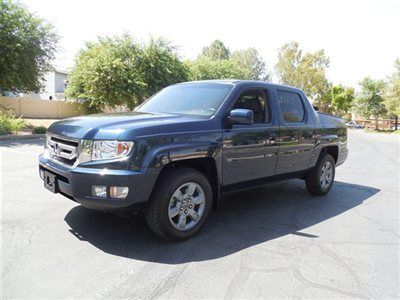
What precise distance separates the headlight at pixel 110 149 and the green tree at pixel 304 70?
167 ft

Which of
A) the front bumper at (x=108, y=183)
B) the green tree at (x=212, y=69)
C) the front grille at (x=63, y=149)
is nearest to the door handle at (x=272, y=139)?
the front bumper at (x=108, y=183)

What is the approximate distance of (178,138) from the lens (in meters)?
Answer: 3.96

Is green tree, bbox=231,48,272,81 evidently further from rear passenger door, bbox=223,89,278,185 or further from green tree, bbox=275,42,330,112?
rear passenger door, bbox=223,89,278,185

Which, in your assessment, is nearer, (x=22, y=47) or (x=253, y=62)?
(x=22, y=47)

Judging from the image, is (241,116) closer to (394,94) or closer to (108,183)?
(108,183)

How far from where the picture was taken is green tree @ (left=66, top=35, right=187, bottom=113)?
22.3 meters

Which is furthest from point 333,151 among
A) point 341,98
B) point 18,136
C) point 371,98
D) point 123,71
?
point 341,98

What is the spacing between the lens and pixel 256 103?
5129 millimetres

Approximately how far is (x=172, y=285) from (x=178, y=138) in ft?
4.93

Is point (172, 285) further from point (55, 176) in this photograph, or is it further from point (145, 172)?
point (55, 176)

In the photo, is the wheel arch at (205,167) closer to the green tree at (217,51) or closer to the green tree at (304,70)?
the green tree at (304,70)

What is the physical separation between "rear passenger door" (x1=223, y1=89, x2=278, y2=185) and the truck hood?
0.53 metres

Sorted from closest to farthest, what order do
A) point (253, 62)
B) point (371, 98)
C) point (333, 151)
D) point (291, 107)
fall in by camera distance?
point (291, 107), point (333, 151), point (371, 98), point (253, 62)

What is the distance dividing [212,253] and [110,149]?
4.93 feet
